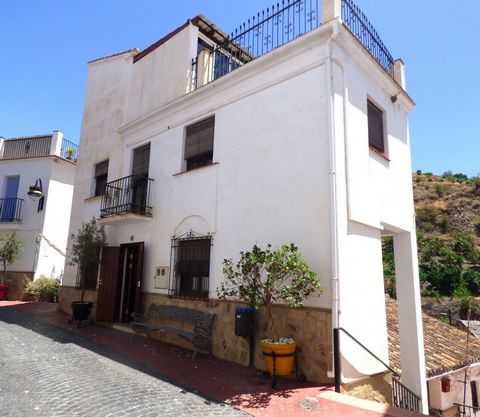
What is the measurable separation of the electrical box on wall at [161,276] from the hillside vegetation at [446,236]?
18.9 metres

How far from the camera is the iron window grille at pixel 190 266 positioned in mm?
8234

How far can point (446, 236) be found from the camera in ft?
118

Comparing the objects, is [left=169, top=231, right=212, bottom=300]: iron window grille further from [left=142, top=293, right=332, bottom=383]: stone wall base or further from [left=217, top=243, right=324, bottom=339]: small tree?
[left=217, top=243, right=324, bottom=339]: small tree

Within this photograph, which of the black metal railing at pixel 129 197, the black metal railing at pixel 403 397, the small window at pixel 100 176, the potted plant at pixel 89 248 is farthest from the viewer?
the small window at pixel 100 176

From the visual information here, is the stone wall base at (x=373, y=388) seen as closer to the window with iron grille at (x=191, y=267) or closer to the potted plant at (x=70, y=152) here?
the window with iron grille at (x=191, y=267)

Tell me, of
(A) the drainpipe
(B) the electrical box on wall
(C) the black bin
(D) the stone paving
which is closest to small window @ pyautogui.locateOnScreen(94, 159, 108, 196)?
(B) the electrical box on wall

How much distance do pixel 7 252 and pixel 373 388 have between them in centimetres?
1668

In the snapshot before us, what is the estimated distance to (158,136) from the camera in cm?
1052

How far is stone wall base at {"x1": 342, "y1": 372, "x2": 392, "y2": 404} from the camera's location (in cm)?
579

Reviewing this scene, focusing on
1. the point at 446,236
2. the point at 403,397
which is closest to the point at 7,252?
the point at 403,397

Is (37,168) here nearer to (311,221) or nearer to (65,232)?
(65,232)

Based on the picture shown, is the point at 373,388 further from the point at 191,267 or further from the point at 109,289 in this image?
the point at 109,289

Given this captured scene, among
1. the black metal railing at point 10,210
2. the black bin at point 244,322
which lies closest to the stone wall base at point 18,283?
the black metal railing at point 10,210

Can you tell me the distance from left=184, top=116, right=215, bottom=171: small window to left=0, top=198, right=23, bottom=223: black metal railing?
12704 mm
